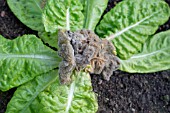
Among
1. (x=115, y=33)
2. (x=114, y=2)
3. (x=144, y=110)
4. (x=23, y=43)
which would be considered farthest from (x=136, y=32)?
(x=23, y=43)

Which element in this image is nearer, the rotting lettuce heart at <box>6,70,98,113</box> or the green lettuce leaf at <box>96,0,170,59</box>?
the rotting lettuce heart at <box>6,70,98,113</box>

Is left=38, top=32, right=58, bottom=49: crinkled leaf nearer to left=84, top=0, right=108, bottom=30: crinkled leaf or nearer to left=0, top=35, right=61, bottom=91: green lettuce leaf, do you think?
left=0, top=35, right=61, bottom=91: green lettuce leaf

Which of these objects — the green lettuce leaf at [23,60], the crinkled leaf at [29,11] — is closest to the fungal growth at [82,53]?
the green lettuce leaf at [23,60]

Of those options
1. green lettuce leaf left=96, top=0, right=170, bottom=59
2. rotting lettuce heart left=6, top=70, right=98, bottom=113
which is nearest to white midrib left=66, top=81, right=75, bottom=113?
rotting lettuce heart left=6, top=70, right=98, bottom=113

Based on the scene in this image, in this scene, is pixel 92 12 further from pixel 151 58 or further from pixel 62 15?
pixel 151 58

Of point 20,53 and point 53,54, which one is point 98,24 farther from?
point 20,53
